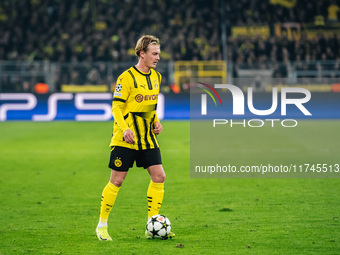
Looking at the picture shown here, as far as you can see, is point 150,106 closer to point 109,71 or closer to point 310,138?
point 310,138

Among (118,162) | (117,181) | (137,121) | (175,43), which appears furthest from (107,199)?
(175,43)

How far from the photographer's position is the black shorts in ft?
18.5

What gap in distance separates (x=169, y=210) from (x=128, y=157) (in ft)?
5.89

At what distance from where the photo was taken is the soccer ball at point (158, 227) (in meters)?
5.69

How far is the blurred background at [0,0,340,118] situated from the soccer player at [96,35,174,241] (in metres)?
16.2

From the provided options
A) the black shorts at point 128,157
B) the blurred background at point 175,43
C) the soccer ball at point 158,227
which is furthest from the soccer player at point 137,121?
the blurred background at point 175,43


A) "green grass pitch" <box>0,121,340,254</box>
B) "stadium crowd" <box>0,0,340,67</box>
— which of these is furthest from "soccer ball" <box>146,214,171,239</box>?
"stadium crowd" <box>0,0,340,67</box>

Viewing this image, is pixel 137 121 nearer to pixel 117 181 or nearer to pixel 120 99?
pixel 120 99

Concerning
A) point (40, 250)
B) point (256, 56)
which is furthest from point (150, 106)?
point (256, 56)

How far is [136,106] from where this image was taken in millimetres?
5680

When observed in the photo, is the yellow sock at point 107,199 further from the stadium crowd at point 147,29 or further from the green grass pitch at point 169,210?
the stadium crowd at point 147,29

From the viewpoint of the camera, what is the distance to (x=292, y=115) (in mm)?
22438

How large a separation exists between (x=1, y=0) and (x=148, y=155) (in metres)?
26.5

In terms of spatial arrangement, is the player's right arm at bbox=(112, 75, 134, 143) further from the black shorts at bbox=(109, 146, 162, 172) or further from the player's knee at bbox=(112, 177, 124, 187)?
the player's knee at bbox=(112, 177, 124, 187)
